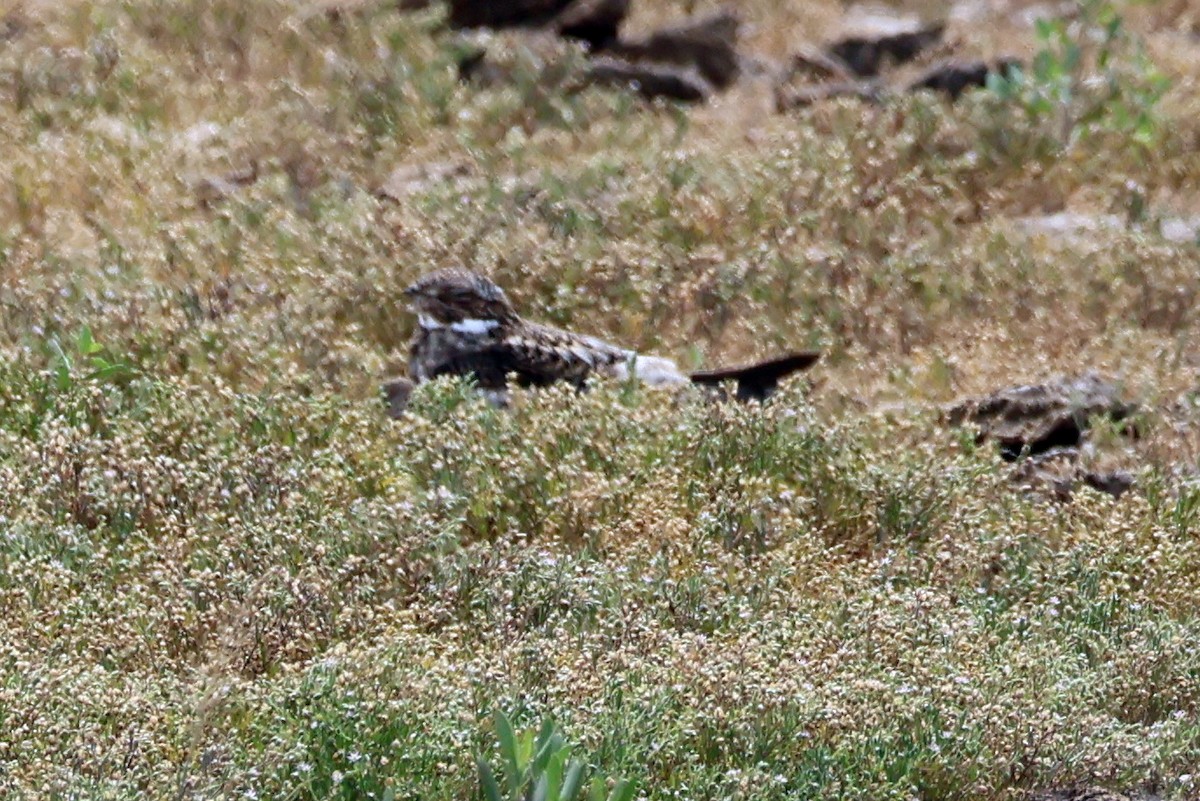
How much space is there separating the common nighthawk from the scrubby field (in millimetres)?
249

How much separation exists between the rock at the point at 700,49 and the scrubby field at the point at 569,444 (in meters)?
0.40

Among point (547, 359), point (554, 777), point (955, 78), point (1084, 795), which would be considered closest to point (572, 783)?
point (554, 777)

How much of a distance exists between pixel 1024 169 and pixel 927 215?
84 cm

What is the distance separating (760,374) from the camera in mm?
7188

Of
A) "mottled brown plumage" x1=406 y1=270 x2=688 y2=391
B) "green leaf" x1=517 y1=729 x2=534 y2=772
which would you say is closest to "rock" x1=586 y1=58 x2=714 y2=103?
"mottled brown plumage" x1=406 y1=270 x2=688 y2=391

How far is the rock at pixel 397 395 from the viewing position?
704 cm

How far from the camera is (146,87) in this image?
35.0 feet

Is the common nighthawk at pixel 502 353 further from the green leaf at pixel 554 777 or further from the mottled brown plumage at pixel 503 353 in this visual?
the green leaf at pixel 554 777

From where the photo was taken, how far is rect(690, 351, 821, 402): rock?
7.16 m

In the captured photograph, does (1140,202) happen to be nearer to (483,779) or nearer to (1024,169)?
(1024,169)

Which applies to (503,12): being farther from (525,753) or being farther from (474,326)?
(525,753)

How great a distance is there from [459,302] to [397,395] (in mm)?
480

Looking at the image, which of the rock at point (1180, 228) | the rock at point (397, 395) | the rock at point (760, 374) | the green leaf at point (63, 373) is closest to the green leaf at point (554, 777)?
the rock at point (397, 395)

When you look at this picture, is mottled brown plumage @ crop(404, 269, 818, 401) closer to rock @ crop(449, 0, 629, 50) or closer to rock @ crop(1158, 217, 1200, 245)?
rock @ crop(1158, 217, 1200, 245)
